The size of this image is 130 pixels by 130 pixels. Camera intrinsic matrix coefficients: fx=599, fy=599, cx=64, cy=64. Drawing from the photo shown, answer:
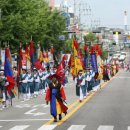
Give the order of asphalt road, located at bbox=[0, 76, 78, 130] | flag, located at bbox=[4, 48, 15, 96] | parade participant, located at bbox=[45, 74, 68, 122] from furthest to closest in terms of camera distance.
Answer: flag, located at bbox=[4, 48, 15, 96], parade participant, located at bbox=[45, 74, 68, 122], asphalt road, located at bbox=[0, 76, 78, 130]

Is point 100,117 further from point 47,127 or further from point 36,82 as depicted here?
point 36,82

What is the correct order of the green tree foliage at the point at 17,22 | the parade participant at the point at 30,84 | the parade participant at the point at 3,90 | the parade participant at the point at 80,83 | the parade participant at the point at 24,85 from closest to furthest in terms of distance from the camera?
the parade participant at the point at 3,90
the parade participant at the point at 80,83
the parade participant at the point at 24,85
the parade participant at the point at 30,84
the green tree foliage at the point at 17,22

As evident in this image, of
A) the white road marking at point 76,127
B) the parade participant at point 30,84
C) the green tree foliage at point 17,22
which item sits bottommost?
the white road marking at point 76,127

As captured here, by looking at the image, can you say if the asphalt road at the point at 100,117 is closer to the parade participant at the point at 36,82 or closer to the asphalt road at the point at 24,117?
the asphalt road at the point at 24,117

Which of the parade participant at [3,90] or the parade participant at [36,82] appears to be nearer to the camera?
the parade participant at [3,90]

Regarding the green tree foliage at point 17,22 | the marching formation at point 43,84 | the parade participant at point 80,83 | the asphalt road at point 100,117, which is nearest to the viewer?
the asphalt road at point 100,117

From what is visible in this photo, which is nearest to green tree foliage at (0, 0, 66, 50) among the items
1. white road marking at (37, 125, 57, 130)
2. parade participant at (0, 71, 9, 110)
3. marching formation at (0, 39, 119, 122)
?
marching formation at (0, 39, 119, 122)

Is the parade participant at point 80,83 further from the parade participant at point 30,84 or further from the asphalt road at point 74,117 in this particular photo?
the parade participant at point 30,84

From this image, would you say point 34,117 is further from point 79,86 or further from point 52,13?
point 52,13

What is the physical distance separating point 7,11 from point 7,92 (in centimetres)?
1465

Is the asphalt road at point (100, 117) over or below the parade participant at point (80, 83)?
below

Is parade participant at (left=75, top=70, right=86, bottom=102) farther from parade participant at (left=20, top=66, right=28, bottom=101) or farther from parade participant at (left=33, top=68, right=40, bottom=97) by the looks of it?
parade participant at (left=33, top=68, right=40, bottom=97)

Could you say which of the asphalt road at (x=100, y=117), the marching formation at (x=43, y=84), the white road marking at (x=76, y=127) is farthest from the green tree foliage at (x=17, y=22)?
the white road marking at (x=76, y=127)

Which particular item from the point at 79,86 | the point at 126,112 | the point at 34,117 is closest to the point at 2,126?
the point at 34,117
